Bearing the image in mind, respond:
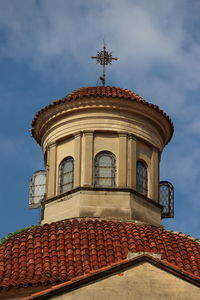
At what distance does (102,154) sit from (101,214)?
2055 millimetres

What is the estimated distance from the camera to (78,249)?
2183 cm

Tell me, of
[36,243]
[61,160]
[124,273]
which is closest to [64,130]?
[61,160]

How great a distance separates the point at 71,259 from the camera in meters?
21.3

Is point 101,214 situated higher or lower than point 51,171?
lower

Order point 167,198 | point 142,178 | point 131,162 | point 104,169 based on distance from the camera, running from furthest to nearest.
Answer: point 167,198 → point 142,178 → point 131,162 → point 104,169

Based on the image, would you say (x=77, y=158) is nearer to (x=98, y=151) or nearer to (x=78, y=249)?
(x=98, y=151)

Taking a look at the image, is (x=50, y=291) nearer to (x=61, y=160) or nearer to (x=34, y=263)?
(x=34, y=263)

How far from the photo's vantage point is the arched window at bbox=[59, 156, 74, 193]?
26.3 metres

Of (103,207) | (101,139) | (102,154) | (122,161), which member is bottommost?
(103,207)

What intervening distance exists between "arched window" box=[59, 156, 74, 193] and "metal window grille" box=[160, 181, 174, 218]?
3.44m

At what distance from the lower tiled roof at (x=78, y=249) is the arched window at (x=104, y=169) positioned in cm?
203

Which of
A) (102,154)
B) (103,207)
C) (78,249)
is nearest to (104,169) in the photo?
(102,154)

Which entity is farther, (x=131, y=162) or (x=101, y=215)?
(x=131, y=162)

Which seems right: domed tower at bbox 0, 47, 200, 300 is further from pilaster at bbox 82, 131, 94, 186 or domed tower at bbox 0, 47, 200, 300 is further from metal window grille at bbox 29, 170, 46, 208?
metal window grille at bbox 29, 170, 46, 208
